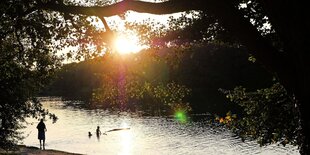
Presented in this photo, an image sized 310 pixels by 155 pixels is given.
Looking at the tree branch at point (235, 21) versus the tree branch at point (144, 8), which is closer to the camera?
the tree branch at point (235, 21)

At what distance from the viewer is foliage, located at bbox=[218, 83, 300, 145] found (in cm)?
1410

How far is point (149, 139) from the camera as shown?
6362 centimetres

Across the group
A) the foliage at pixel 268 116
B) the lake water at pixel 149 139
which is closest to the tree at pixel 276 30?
the foliage at pixel 268 116

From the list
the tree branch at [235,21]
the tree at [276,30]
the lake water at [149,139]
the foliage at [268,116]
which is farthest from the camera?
the lake water at [149,139]

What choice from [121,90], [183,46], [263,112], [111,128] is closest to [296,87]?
[183,46]

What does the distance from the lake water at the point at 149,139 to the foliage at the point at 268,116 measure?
1370 inches

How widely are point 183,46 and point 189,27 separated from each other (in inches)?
80.3

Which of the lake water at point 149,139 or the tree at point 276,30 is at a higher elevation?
the tree at point 276,30

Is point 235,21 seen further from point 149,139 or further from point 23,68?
point 149,139

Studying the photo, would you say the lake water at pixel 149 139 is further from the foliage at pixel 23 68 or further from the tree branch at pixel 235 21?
the tree branch at pixel 235 21

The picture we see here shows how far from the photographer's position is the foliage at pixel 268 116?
1410 centimetres

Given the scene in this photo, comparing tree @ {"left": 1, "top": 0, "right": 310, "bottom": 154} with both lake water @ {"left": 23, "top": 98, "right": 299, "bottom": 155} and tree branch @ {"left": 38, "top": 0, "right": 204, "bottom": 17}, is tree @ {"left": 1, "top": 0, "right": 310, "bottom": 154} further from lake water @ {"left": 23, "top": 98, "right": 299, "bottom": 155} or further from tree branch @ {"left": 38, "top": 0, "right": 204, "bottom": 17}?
lake water @ {"left": 23, "top": 98, "right": 299, "bottom": 155}

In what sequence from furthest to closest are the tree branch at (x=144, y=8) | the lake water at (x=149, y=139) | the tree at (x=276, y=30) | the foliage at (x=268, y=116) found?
the lake water at (x=149, y=139)
the foliage at (x=268, y=116)
the tree branch at (x=144, y=8)
the tree at (x=276, y=30)

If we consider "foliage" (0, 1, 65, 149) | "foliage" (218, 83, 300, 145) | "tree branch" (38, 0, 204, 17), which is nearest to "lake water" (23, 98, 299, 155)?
"foliage" (0, 1, 65, 149)
